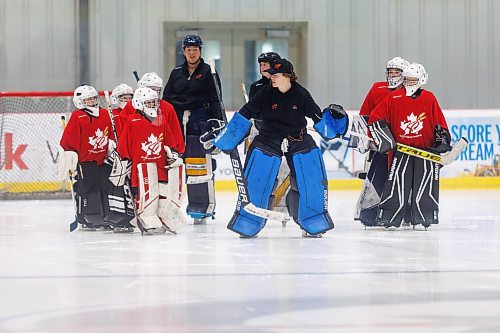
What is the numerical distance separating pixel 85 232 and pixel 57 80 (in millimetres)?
7479

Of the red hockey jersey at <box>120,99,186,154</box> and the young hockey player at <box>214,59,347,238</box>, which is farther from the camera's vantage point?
the red hockey jersey at <box>120,99,186,154</box>

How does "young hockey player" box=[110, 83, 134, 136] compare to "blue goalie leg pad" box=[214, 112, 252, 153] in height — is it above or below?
above

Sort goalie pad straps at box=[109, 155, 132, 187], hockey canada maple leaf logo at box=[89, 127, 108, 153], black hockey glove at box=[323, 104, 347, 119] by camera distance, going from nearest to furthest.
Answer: black hockey glove at box=[323, 104, 347, 119] < goalie pad straps at box=[109, 155, 132, 187] < hockey canada maple leaf logo at box=[89, 127, 108, 153]

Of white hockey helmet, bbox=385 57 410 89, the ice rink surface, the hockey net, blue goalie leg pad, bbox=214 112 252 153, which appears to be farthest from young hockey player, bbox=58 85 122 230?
the hockey net

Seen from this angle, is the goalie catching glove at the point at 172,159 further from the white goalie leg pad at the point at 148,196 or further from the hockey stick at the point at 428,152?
the hockey stick at the point at 428,152

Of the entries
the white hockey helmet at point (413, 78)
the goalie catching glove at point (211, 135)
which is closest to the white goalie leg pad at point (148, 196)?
the goalie catching glove at point (211, 135)

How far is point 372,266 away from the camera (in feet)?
18.3

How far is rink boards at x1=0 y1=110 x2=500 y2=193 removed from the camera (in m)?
11.9

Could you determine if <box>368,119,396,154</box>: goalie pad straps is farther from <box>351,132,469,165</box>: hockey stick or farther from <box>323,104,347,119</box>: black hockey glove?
<box>323,104,347,119</box>: black hockey glove

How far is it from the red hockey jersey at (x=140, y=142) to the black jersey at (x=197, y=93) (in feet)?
2.97

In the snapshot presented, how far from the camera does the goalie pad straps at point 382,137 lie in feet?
25.1

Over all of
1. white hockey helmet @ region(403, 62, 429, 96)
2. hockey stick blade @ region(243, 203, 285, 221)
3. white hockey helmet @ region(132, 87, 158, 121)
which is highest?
white hockey helmet @ region(403, 62, 429, 96)

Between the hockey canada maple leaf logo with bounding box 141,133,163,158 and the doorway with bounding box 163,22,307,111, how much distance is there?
8.12 m

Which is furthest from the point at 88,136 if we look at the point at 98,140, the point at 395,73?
the point at 395,73
